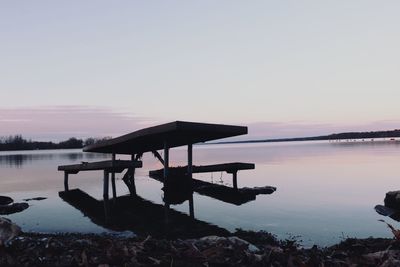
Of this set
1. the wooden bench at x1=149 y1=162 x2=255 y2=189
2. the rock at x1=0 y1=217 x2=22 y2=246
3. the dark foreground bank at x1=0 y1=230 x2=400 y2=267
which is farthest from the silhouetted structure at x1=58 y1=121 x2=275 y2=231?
the dark foreground bank at x1=0 y1=230 x2=400 y2=267

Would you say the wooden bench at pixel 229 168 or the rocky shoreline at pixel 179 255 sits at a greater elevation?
the wooden bench at pixel 229 168

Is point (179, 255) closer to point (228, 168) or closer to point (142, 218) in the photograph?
point (142, 218)

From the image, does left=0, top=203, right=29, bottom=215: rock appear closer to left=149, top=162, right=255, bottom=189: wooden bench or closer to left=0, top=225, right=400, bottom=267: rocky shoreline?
left=0, top=225, right=400, bottom=267: rocky shoreline

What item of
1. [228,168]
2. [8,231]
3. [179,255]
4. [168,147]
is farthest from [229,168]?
[179,255]

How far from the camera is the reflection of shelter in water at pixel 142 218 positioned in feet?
37.3

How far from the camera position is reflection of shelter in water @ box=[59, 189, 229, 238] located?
11.4 m

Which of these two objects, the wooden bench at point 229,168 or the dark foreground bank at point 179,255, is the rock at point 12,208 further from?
the wooden bench at point 229,168

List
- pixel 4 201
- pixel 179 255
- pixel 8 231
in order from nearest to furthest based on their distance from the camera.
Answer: pixel 179 255
pixel 8 231
pixel 4 201

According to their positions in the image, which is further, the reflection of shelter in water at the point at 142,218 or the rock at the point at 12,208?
the rock at the point at 12,208

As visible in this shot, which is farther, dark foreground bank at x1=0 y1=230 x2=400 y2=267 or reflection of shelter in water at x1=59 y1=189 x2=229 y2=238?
reflection of shelter in water at x1=59 y1=189 x2=229 y2=238

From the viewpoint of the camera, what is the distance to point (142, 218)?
44.8 ft

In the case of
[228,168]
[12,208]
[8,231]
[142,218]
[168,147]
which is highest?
[168,147]

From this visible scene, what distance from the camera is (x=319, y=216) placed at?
1358cm

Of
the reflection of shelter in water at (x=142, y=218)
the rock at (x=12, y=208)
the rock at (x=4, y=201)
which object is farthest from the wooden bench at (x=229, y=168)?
the rock at (x=12, y=208)
